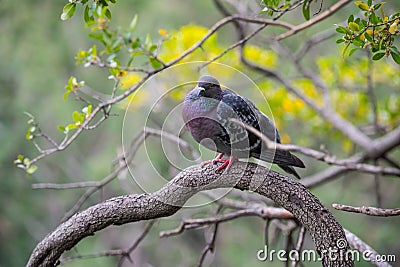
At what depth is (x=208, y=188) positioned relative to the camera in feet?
6.20

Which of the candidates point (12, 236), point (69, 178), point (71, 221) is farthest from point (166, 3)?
point (71, 221)

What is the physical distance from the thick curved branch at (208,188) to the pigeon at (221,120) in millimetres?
67

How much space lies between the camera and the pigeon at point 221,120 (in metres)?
1.77

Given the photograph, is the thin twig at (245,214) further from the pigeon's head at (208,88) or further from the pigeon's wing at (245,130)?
the pigeon's head at (208,88)

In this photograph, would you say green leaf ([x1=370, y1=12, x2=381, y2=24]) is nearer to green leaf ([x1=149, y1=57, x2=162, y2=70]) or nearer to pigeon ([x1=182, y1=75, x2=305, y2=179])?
pigeon ([x1=182, y1=75, x2=305, y2=179])

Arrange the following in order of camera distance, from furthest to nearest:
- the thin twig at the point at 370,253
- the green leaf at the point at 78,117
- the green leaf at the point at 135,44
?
the green leaf at the point at 135,44 < the green leaf at the point at 78,117 < the thin twig at the point at 370,253

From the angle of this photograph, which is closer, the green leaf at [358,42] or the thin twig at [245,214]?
the green leaf at [358,42]

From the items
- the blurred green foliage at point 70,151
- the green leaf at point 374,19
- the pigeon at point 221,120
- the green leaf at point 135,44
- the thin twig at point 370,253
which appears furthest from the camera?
the blurred green foliage at point 70,151

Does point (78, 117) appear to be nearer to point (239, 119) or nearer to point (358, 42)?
point (239, 119)

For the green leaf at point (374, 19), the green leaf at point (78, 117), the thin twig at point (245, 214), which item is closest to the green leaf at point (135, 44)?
the green leaf at point (78, 117)

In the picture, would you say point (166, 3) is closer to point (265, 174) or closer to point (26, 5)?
point (26, 5)

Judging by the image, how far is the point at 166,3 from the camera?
7.30 metres

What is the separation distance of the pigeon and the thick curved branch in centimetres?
7

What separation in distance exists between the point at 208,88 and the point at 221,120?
4.7 inches
